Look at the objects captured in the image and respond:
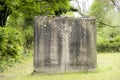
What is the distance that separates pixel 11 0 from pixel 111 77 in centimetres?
757

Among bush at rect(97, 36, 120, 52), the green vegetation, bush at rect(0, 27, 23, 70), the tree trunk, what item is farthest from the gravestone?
the green vegetation

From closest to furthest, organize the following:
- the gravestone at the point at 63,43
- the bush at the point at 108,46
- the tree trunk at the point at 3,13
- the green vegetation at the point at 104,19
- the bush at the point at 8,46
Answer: the gravestone at the point at 63,43, the bush at the point at 8,46, the tree trunk at the point at 3,13, the bush at the point at 108,46, the green vegetation at the point at 104,19

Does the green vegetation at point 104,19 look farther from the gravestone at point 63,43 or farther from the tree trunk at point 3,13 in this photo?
the gravestone at point 63,43

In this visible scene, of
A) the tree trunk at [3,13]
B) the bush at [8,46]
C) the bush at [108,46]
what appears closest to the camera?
the bush at [8,46]

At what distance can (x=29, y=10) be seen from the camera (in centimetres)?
2112

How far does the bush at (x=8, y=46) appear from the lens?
55.5 feet

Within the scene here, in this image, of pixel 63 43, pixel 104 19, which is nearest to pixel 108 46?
pixel 63 43

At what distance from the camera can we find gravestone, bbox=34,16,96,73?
16.2 m

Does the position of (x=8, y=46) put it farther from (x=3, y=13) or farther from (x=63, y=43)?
(x=3, y=13)

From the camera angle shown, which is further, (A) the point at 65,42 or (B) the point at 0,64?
(B) the point at 0,64

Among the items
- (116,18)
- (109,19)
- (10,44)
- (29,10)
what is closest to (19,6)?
(29,10)

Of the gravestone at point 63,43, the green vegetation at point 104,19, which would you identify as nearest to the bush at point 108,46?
the green vegetation at point 104,19

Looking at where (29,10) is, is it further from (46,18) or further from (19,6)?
(46,18)

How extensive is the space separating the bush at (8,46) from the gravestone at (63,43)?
5.44 feet
